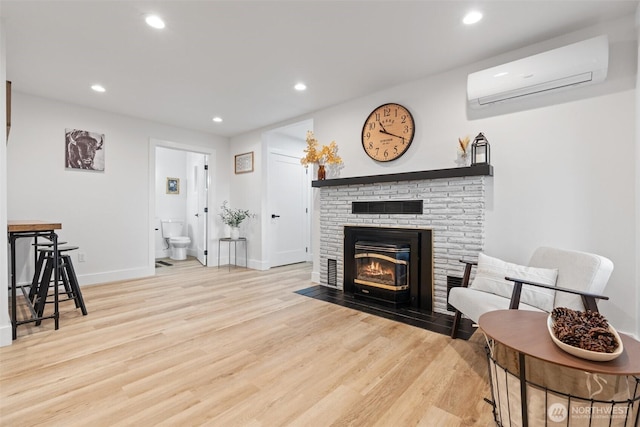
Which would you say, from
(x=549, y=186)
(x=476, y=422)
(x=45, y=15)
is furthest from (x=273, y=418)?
(x=45, y=15)

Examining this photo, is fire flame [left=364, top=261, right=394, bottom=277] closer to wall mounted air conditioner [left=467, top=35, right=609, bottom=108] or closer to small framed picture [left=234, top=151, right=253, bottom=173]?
wall mounted air conditioner [left=467, top=35, right=609, bottom=108]

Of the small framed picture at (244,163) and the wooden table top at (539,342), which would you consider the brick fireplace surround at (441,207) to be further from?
the small framed picture at (244,163)

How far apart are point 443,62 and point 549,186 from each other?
4.87ft

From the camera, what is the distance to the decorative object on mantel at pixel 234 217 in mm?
5387

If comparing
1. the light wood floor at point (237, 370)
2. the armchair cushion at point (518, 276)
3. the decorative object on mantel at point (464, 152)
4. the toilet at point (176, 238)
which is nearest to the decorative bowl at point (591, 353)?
the light wood floor at point (237, 370)

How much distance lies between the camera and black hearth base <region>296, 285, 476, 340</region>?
2.66 m

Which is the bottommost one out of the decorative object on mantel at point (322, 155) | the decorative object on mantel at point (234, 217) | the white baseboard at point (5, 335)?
the white baseboard at point (5, 335)

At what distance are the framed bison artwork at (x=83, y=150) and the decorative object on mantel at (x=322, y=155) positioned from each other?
2907mm

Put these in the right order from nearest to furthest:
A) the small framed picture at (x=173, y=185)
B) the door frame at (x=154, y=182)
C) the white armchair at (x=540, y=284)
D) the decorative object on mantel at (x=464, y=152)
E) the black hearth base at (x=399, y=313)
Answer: the white armchair at (x=540, y=284), the black hearth base at (x=399, y=313), the decorative object on mantel at (x=464, y=152), the door frame at (x=154, y=182), the small framed picture at (x=173, y=185)

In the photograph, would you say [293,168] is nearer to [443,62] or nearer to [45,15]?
[443,62]

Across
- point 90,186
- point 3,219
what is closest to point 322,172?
point 3,219

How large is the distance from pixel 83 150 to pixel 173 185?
Result: 2777 mm

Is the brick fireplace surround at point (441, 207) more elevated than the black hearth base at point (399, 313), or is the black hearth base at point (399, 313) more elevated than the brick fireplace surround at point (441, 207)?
the brick fireplace surround at point (441, 207)

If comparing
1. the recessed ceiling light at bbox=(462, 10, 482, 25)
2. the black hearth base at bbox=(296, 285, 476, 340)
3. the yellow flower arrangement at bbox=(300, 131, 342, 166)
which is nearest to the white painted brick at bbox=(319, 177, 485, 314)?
the black hearth base at bbox=(296, 285, 476, 340)
